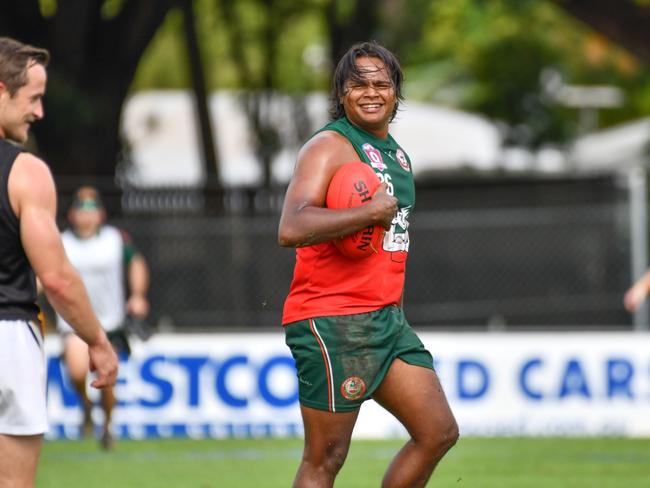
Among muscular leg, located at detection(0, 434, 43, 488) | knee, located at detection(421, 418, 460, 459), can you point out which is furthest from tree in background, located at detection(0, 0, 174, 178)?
muscular leg, located at detection(0, 434, 43, 488)

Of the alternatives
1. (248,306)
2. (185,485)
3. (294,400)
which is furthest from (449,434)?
(248,306)

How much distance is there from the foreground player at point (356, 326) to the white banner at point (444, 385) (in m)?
6.56

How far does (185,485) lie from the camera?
9352 millimetres

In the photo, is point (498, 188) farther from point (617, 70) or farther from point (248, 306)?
point (617, 70)

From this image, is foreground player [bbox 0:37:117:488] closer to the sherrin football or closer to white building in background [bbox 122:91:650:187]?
the sherrin football

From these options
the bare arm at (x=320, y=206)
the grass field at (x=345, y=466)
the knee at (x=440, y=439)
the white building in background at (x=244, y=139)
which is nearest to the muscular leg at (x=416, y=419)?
the knee at (x=440, y=439)

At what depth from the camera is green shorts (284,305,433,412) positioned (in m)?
5.63

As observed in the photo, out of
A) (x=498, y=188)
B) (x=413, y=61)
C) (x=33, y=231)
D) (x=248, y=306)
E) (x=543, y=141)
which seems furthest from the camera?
(x=413, y=61)

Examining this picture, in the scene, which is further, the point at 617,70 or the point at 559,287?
the point at 617,70

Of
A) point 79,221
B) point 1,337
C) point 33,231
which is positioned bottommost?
point 79,221

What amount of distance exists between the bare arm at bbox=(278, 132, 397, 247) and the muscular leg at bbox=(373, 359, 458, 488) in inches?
24.9

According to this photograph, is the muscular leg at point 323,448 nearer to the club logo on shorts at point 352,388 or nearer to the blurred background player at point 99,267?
the club logo on shorts at point 352,388

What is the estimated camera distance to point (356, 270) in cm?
569

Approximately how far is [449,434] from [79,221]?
6.91 meters
